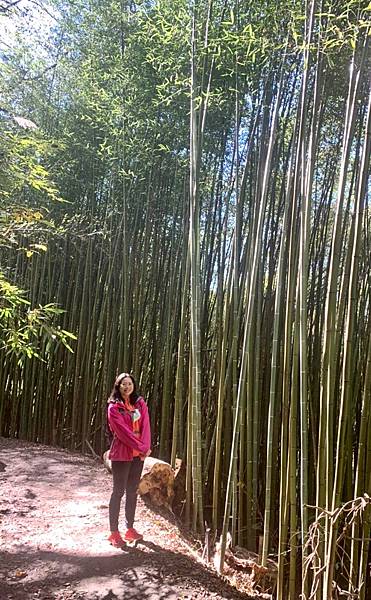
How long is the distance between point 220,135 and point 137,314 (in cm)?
177

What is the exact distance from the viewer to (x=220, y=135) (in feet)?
14.9

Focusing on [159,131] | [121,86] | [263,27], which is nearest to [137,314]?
[159,131]

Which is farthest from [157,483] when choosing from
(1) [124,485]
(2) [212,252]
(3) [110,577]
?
(2) [212,252]

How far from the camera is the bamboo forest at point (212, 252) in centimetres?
261

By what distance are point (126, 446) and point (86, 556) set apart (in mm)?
593

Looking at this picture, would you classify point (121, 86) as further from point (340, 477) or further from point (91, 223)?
point (340, 477)

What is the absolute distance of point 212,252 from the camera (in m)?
4.68

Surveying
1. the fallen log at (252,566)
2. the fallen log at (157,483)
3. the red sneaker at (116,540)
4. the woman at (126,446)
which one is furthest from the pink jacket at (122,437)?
the fallen log at (157,483)

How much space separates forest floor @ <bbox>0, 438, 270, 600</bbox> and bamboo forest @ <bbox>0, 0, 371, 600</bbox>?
0.25m

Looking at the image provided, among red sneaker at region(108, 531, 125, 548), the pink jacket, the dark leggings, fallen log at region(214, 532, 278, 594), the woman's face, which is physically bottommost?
fallen log at region(214, 532, 278, 594)

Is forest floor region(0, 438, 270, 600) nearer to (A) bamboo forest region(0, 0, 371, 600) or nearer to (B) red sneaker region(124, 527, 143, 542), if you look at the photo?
(B) red sneaker region(124, 527, 143, 542)

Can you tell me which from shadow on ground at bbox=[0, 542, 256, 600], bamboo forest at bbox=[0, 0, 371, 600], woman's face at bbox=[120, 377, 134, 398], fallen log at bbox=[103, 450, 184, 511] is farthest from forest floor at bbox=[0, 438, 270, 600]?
woman's face at bbox=[120, 377, 134, 398]

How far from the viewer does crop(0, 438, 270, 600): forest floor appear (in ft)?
8.45

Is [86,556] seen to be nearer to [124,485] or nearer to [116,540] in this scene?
[116,540]
